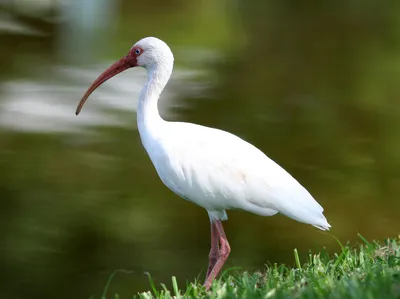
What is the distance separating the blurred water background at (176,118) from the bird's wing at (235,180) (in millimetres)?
2318

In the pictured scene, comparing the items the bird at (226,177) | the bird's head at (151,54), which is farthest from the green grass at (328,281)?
the bird's head at (151,54)

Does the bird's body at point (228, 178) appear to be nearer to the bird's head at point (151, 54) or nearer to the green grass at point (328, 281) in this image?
the green grass at point (328, 281)

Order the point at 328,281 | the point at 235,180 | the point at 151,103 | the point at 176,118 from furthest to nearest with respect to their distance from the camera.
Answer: the point at 176,118
the point at 151,103
the point at 235,180
the point at 328,281

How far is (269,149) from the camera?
1119 cm

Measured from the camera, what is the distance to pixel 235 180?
5.65 meters

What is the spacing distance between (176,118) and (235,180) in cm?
681

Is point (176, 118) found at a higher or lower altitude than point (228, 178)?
lower

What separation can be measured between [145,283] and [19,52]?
9.01 meters

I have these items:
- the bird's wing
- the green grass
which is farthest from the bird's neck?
the green grass

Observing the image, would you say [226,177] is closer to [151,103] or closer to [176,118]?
[151,103]

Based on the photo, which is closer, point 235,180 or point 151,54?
point 235,180

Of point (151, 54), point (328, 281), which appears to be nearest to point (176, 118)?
point (151, 54)

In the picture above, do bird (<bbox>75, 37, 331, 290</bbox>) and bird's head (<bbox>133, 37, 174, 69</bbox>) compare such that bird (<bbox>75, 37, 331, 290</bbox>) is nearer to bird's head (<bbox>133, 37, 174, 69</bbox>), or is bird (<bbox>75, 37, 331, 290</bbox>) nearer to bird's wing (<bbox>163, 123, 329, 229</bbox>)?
bird's wing (<bbox>163, 123, 329, 229</bbox>)

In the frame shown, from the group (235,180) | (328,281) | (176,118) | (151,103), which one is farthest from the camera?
(176,118)
